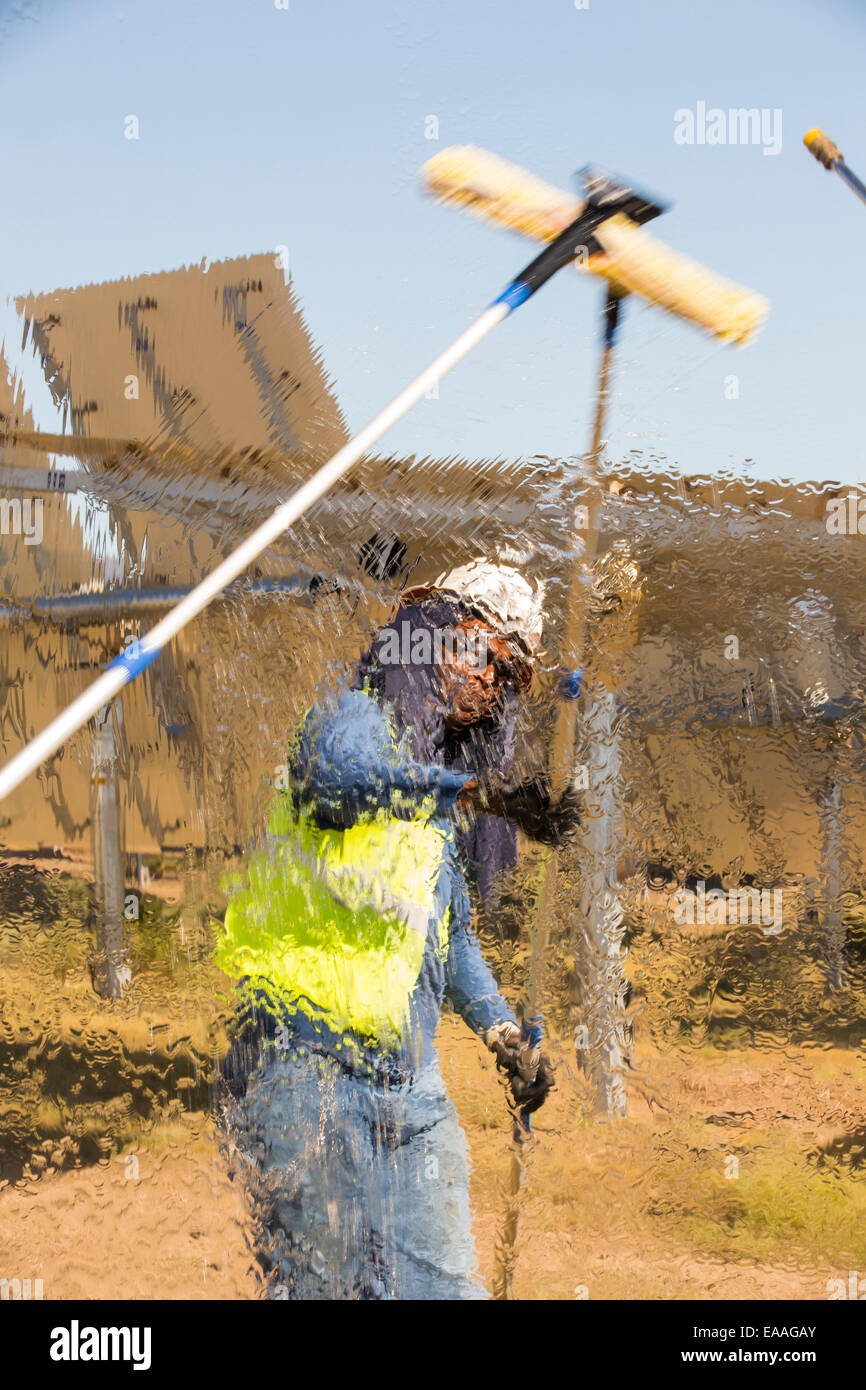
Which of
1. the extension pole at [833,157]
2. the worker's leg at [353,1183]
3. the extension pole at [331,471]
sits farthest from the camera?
the extension pole at [833,157]

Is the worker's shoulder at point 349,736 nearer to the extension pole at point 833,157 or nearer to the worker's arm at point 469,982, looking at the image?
the worker's arm at point 469,982

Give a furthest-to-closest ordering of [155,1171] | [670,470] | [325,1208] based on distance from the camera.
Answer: [155,1171] < [670,470] < [325,1208]

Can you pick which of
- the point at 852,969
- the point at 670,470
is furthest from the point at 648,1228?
the point at 670,470

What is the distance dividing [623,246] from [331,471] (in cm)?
61

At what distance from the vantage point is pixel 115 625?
4.69 feet

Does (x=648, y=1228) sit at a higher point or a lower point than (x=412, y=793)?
lower

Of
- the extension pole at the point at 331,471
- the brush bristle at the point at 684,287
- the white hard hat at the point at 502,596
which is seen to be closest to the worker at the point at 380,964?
the white hard hat at the point at 502,596

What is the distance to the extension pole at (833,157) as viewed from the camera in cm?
128

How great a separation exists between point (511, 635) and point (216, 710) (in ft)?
1.76

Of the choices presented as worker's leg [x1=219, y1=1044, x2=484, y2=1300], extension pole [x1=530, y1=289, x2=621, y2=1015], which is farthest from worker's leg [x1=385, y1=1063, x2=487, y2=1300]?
extension pole [x1=530, y1=289, x2=621, y2=1015]

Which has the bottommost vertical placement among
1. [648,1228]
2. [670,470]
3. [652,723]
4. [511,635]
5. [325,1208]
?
[648,1228]

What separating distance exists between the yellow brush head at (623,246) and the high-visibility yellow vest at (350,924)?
0.93m

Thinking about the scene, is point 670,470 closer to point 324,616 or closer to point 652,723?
point 652,723

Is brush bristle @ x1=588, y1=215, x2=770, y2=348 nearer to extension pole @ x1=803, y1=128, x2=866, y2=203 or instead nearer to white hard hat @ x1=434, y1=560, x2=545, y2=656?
extension pole @ x1=803, y1=128, x2=866, y2=203
